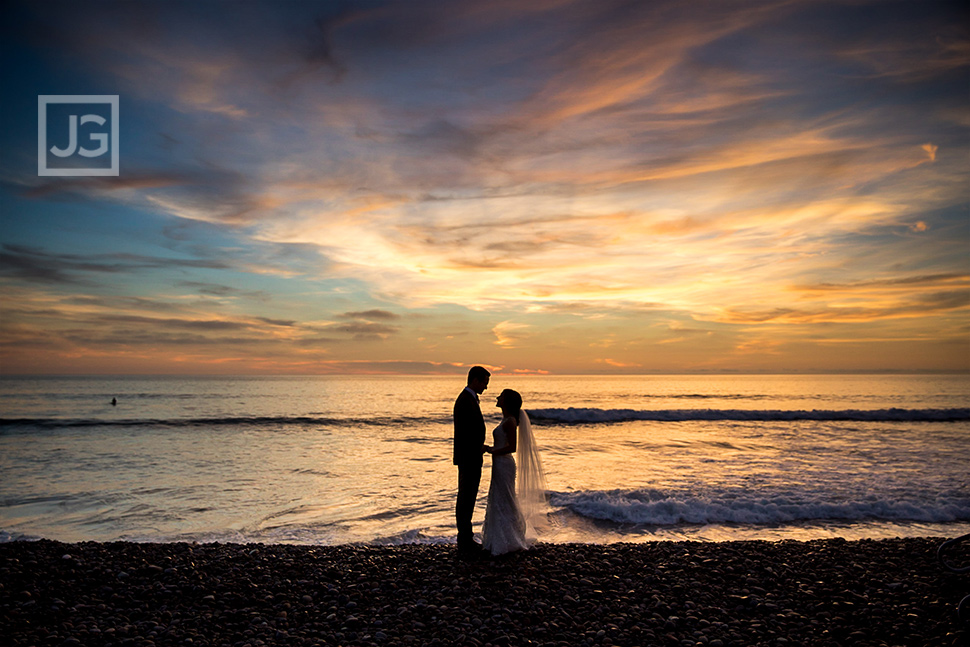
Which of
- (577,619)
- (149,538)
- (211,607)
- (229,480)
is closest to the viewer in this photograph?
(577,619)

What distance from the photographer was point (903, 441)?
25625 millimetres

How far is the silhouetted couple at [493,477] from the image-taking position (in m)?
7.79

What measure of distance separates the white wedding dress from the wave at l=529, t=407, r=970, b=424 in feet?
99.6

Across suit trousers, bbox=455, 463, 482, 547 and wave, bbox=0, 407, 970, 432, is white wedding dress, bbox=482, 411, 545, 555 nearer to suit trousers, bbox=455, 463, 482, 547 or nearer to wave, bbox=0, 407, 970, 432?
suit trousers, bbox=455, 463, 482, 547

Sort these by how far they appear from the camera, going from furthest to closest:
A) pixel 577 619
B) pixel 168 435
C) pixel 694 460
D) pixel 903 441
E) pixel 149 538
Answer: pixel 168 435, pixel 903 441, pixel 694 460, pixel 149 538, pixel 577 619

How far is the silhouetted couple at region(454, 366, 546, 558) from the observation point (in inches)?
307

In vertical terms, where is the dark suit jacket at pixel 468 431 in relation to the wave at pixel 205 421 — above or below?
above

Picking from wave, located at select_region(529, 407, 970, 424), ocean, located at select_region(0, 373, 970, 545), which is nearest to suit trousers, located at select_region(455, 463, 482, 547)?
ocean, located at select_region(0, 373, 970, 545)

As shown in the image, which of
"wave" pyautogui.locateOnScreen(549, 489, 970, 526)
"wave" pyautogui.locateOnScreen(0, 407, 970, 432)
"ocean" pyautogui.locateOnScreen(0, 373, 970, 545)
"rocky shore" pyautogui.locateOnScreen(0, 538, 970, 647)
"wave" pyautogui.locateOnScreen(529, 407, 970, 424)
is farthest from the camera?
"wave" pyautogui.locateOnScreen(529, 407, 970, 424)

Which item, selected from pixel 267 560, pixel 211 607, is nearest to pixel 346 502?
pixel 267 560

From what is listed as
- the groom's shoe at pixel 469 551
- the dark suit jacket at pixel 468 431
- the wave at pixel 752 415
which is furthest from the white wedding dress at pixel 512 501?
the wave at pixel 752 415

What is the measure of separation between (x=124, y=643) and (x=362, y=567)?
9.56ft

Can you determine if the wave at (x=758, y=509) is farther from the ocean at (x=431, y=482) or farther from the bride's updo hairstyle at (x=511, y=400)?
the bride's updo hairstyle at (x=511, y=400)

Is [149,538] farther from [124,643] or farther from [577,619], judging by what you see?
[577,619]
